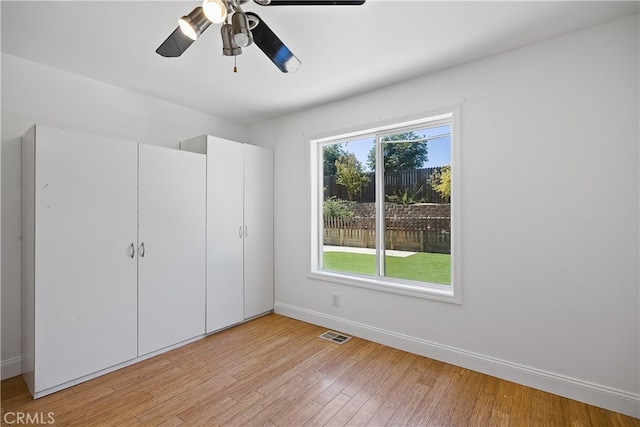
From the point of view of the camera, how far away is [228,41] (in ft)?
4.99

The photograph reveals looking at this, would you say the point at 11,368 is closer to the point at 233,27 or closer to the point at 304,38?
the point at 233,27

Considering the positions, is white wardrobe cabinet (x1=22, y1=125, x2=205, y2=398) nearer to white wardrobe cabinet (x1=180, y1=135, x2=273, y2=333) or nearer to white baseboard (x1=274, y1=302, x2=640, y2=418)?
white wardrobe cabinet (x1=180, y1=135, x2=273, y2=333)

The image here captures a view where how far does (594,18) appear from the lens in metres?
1.91

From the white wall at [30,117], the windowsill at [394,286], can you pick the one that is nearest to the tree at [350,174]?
the windowsill at [394,286]

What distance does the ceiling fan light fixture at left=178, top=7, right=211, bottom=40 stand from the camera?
134 cm

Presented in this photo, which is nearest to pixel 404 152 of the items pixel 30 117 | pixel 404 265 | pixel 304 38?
pixel 404 265

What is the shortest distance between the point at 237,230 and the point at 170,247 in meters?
0.78

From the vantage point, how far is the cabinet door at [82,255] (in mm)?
2096

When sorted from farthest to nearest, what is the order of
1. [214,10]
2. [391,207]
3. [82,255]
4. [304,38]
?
1. [391,207]
2. [82,255]
3. [304,38]
4. [214,10]

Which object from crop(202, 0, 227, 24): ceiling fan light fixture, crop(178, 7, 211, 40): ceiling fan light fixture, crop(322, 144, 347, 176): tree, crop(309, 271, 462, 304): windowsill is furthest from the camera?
crop(322, 144, 347, 176): tree

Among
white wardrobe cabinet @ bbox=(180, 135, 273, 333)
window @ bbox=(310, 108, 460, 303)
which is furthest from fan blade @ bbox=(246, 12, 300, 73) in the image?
white wardrobe cabinet @ bbox=(180, 135, 273, 333)

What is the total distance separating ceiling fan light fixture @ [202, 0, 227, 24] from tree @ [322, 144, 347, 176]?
231 centimetres

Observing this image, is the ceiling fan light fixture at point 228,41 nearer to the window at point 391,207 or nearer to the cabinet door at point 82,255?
the cabinet door at point 82,255

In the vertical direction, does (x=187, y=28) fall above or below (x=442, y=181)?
above
